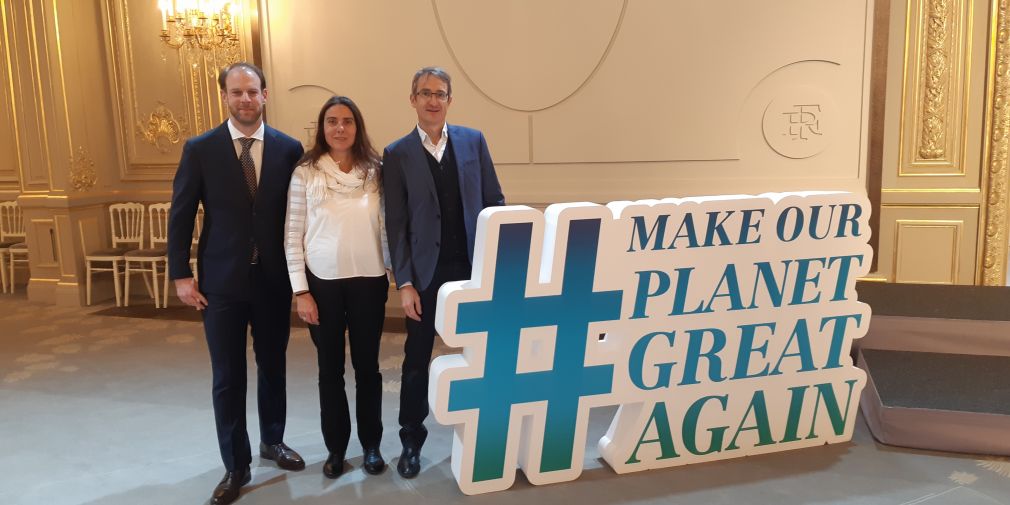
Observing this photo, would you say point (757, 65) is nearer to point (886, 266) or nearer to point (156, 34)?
point (886, 266)

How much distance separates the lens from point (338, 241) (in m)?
2.47

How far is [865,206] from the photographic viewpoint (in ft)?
9.21

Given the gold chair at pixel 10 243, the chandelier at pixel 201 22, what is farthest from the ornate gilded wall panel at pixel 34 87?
the chandelier at pixel 201 22

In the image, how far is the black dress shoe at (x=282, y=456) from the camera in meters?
2.81

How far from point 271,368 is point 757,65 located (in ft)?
11.7

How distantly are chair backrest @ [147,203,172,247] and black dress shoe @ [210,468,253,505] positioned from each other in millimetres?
3768

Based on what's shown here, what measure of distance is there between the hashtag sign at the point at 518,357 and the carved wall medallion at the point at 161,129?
4390 mm

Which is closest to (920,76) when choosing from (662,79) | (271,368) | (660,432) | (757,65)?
(757,65)

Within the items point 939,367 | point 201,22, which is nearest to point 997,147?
point 939,367

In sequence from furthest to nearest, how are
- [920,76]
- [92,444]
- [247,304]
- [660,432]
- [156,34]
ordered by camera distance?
[156,34]
[920,76]
[92,444]
[660,432]
[247,304]

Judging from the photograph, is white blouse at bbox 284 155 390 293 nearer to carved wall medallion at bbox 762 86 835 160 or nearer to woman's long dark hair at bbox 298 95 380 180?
woman's long dark hair at bbox 298 95 380 180

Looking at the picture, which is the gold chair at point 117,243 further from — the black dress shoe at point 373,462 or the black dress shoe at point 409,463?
the black dress shoe at point 409,463

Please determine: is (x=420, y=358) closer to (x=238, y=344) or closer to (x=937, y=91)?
(x=238, y=344)

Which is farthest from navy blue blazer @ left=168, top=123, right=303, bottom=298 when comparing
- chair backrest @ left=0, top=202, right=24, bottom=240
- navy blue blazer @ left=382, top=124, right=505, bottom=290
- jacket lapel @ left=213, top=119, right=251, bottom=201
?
chair backrest @ left=0, top=202, right=24, bottom=240
